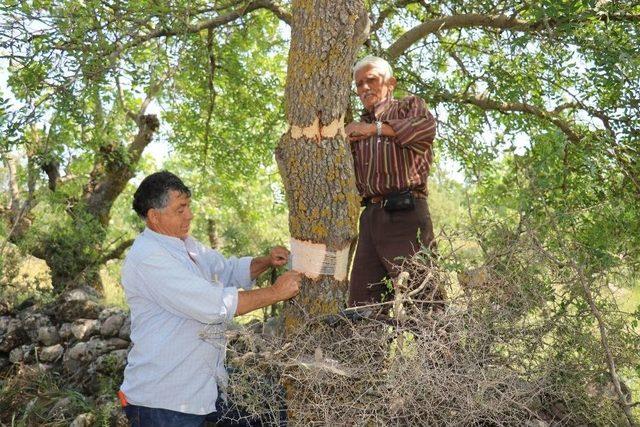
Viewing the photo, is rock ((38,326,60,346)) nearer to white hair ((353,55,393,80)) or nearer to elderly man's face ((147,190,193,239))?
elderly man's face ((147,190,193,239))

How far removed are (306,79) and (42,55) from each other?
281 centimetres

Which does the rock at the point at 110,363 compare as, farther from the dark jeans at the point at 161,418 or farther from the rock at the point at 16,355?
the dark jeans at the point at 161,418

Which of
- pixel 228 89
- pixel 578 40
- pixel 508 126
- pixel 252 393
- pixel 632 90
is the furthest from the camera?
pixel 228 89

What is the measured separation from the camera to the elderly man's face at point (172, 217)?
380 cm

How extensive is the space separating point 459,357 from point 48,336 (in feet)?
15.7

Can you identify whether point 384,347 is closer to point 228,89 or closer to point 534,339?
point 534,339

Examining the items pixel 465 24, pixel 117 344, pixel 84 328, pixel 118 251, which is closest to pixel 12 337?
pixel 84 328

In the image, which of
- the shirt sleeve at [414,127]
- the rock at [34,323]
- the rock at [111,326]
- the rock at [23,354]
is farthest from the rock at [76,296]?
the shirt sleeve at [414,127]

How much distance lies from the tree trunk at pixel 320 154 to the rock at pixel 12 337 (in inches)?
163

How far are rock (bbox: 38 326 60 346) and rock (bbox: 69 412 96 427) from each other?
149cm

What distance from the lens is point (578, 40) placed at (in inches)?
179

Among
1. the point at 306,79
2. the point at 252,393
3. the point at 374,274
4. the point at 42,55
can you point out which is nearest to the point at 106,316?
the point at 42,55

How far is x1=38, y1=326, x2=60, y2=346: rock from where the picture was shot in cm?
675

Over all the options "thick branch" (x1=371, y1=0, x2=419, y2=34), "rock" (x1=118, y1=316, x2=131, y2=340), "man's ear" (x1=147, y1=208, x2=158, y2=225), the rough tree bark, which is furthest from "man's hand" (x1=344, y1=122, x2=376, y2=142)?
"rock" (x1=118, y1=316, x2=131, y2=340)
